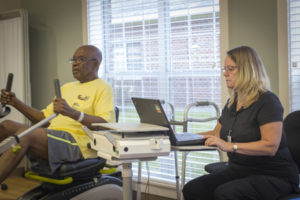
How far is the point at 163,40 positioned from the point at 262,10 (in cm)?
92

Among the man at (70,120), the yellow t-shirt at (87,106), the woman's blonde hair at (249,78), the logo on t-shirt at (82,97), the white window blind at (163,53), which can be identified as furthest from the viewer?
the white window blind at (163,53)

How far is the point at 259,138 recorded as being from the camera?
5.99ft

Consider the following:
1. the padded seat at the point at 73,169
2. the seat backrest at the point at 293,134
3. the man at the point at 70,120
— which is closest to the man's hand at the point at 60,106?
the man at the point at 70,120

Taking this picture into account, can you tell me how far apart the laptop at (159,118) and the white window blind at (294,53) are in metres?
0.90

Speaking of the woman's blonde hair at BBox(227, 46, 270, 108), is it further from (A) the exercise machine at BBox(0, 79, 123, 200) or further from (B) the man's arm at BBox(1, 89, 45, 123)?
(B) the man's arm at BBox(1, 89, 45, 123)

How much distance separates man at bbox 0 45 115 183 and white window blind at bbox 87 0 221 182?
23.8 inches

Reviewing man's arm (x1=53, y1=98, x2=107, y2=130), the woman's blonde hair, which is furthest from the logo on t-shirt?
the woman's blonde hair

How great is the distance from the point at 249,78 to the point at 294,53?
2.61 feet

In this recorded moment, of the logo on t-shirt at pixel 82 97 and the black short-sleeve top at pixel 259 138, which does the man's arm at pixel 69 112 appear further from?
the black short-sleeve top at pixel 259 138

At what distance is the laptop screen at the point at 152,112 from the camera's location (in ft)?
6.19

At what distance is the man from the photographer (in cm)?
234

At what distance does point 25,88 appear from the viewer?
13.0 feet

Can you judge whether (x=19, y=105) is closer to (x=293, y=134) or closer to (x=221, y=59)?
(x=221, y=59)

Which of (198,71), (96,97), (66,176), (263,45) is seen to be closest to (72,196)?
(66,176)
